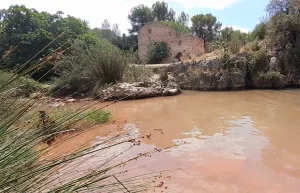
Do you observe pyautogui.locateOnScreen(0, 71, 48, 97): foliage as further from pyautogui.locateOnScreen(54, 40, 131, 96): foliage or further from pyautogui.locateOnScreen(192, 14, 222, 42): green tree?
pyautogui.locateOnScreen(192, 14, 222, 42): green tree

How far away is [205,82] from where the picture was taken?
13.9 meters

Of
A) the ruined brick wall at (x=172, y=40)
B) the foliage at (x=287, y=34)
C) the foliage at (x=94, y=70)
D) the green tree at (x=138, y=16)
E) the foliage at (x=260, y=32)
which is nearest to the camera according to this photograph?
the foliage at (x=94, y=70)

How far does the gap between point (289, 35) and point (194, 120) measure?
9.72 meters

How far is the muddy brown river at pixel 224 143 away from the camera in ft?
11.4

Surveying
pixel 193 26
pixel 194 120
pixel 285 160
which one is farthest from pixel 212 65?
pixel 193 26

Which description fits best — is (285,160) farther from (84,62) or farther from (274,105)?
(84,62)

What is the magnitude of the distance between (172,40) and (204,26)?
1496cm

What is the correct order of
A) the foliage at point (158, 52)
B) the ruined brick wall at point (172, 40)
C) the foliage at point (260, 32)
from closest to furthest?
1. the foliage at point (260, 32)
2. the ruined brick wall at point (172, 40)
3. the foliage at point (158, 52)

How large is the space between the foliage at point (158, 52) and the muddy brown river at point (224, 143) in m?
14.3

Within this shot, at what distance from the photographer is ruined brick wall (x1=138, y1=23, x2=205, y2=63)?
22047mm

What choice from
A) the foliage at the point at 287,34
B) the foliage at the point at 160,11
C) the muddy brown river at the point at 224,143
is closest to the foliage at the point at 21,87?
the muddy brown river at the point at 224,143

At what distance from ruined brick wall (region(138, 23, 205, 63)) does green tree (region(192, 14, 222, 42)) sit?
1232 cm

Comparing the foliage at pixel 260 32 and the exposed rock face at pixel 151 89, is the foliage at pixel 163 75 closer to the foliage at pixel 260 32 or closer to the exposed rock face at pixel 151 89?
the exposed rock face at pixel 151 89

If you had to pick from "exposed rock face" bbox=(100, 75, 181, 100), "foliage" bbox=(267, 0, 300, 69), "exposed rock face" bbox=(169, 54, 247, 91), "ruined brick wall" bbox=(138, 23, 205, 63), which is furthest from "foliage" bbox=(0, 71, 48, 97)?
"ruined brick wall" bbox=(138, 23, 205, 63)
